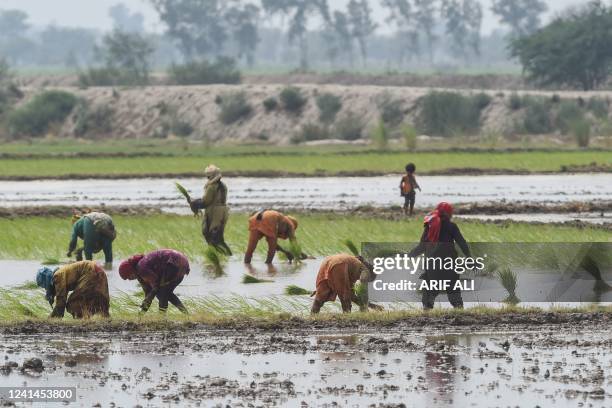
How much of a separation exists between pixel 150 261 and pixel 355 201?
18785 millimetres

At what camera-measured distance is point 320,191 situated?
38.1 m

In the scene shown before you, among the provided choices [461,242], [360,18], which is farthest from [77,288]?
[360,18]

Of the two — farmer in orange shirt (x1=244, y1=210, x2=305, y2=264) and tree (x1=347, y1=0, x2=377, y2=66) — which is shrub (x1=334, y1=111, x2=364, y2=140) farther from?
tree (x1=347, y1=0, x2=377, y2=66)

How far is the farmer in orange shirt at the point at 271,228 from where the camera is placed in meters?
21.0

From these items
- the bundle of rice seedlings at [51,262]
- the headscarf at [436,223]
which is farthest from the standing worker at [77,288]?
the bundle of rice seedlings at [51,262]

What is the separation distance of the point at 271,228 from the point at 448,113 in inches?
2000

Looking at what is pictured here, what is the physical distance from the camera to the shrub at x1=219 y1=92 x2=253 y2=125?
265 ft

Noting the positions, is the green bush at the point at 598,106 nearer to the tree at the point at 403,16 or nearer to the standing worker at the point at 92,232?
the standing worker at the point at 92,232

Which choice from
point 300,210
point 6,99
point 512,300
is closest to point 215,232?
point 512,300

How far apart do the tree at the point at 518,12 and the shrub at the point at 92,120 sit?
266 feet

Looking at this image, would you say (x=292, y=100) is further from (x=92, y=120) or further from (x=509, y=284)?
(x=509, y=284)

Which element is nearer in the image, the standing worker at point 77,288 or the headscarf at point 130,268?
the standing worker at point 77,288

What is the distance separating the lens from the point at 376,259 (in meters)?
15.8

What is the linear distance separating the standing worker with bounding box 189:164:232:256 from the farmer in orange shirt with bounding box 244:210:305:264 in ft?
2.28
